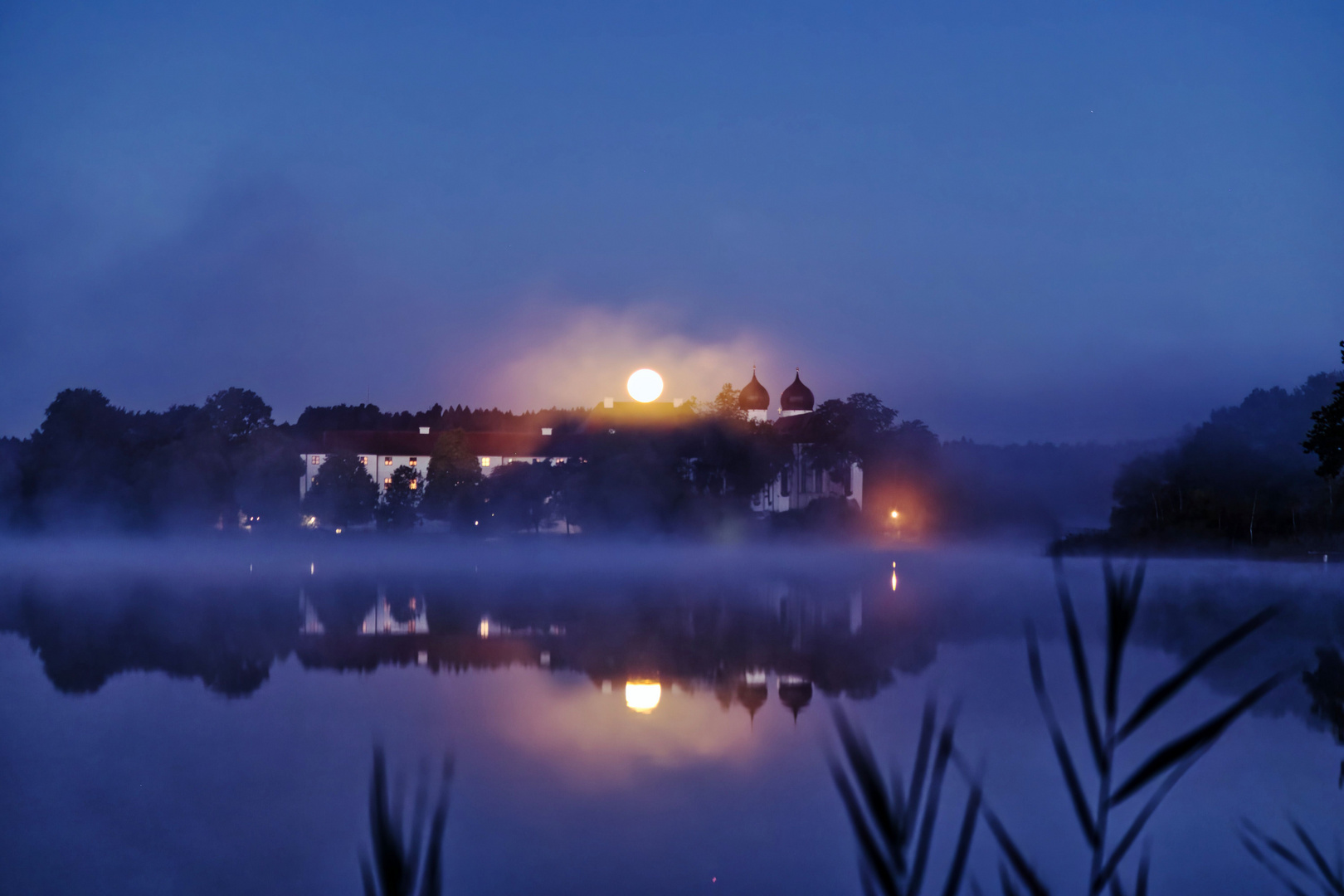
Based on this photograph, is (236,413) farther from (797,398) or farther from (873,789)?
(873,789)

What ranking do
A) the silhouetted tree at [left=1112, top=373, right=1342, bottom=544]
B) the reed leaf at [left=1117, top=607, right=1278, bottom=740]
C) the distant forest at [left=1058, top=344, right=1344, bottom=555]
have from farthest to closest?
the silhouetted tree at [left=1112, top=373, right=1342, bottom=544] < the distant forest at [left=1058, top=344, right=1344, bottom=555] < the reed leaf at [left=1117, top=607, right=1278, bottom=740]

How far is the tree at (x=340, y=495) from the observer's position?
6388 cm

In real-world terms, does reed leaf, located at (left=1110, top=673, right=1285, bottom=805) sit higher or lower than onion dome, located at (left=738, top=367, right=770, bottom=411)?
lower

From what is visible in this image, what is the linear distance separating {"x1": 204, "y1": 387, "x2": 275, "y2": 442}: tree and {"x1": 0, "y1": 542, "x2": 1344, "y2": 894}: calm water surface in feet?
126

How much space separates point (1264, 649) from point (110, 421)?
195ft

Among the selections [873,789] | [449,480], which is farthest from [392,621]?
[449,480]

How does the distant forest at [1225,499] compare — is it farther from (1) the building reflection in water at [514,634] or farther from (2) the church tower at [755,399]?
(2) the church tower at [755,399]

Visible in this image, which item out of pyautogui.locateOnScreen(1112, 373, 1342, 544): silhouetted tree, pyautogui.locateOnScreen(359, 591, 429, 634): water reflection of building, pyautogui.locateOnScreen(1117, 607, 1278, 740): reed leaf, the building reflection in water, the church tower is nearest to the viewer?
pyautogui.locateOnScreen(1117, 607, 1278, 740): reed leaf

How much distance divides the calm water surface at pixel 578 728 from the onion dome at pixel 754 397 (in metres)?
52.4

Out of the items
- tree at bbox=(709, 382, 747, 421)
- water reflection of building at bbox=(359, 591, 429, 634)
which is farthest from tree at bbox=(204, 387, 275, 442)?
water reflection of building at bbox=(359, 591, 429, 634)

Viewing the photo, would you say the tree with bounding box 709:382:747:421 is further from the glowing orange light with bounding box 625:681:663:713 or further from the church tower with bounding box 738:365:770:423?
the glowing orange light with bounding box 625:681:663:713

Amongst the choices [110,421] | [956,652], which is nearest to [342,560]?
[110,421]

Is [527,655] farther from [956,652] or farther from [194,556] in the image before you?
[194,556]

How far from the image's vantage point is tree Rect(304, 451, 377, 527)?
63.9 meters
